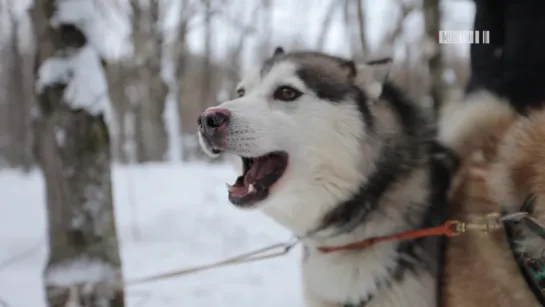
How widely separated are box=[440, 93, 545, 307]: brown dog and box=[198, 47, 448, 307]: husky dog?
114 mm

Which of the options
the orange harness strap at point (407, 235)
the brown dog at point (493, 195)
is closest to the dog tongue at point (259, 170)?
the orange harness strap at point (407, 235)

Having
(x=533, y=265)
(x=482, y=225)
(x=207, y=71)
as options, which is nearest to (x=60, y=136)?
(x=482, y=225)

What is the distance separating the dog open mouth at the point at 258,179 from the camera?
185 centimetres

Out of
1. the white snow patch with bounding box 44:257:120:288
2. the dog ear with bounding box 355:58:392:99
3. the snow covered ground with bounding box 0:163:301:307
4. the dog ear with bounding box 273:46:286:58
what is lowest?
the snow covered ground with bounding box 0:163:301:307

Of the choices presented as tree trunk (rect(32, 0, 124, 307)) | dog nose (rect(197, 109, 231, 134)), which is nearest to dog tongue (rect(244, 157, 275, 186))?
dog nose (rect(197, 109, 231, 134))

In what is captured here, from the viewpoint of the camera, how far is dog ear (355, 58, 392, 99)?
1927 mm

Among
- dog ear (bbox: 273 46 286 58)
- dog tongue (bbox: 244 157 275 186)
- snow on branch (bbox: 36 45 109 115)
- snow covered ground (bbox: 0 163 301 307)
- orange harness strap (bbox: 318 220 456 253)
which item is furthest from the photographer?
snow covered ground (bbox: 0 163 301 307)

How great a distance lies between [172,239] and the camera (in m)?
6.54

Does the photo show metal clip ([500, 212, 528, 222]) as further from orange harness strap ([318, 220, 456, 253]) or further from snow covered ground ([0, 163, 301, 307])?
snow covered ground ([0, 163, 301, 307])

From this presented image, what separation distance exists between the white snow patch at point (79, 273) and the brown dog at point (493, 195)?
177 centimetres

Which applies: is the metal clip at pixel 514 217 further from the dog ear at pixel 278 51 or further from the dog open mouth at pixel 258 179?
the dog ear at pixel 278 51

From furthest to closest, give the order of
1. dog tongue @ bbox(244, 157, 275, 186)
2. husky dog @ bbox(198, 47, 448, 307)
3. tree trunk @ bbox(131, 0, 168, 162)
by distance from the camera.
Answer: tree trunk @ bbox(131, 0, 168, 162) < dog tongue @ bbox(244, 157, 275, 186) < husky dog @ bbox(198, 47, 448, 307)

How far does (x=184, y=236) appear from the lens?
658 centimetres

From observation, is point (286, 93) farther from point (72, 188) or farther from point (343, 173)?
point (72, 188)
